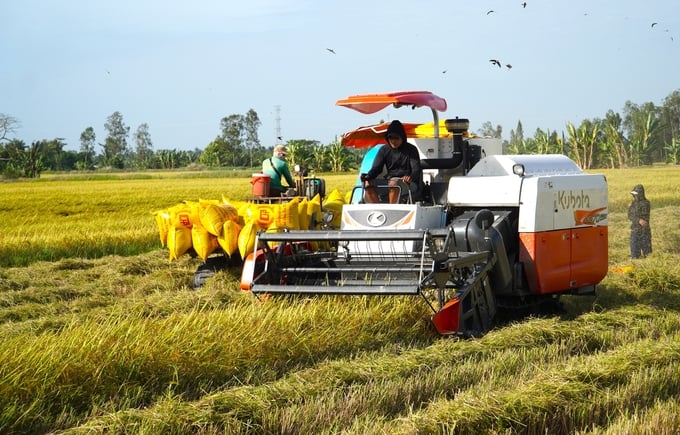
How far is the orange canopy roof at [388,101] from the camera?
27.2ft

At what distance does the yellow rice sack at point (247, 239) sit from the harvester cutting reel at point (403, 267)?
1623mm

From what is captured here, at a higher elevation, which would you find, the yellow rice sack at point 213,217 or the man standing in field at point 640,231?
the yellow rice sack at point 213,217

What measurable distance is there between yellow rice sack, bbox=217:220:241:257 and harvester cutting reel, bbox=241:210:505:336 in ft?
6.40

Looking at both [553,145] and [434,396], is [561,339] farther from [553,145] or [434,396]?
[553,145]

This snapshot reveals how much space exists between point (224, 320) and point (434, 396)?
2.00 m

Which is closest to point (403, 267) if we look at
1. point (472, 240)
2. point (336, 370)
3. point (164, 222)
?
point (472, 240)

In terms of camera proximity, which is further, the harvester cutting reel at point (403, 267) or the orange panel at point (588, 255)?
the orange panel at point (588, 255)

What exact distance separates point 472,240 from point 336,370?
2257 millimetres

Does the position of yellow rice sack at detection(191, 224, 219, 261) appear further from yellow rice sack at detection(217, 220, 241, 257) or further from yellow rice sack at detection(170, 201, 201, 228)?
yellow rice sack at detection(217, 220, 241, 257)

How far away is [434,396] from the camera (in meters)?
5.44

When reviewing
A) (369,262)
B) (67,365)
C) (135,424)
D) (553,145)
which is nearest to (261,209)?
(369,262)

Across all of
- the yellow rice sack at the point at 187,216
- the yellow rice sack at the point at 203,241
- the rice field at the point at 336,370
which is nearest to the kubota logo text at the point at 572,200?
the rice field at the point at 336,370

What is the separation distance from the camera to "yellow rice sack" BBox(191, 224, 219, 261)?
35.8 ft

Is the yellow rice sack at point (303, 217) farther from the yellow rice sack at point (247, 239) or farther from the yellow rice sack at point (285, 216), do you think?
the yellow rice sack at point (247, 239)
